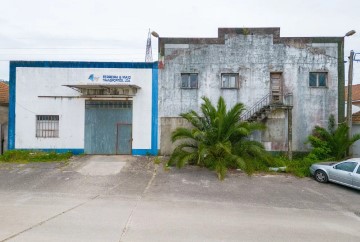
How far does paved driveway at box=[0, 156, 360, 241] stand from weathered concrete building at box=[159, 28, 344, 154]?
4.52 meters

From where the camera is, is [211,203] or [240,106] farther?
[240,106]

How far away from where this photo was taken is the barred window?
55.2ft

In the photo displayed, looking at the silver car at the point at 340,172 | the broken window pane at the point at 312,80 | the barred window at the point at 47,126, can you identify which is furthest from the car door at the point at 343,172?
the barred window at the point at 47,126

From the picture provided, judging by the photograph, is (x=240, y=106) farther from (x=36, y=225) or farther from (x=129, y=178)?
(x=36, y=225)

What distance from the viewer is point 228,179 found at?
12547 millimetres

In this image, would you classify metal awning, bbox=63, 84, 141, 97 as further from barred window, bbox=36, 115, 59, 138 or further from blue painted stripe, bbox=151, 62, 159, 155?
barred window, bbox=36, 115, 59, 138

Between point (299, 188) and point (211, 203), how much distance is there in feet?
15.1

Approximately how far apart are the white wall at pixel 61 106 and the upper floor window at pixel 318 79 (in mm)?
9804

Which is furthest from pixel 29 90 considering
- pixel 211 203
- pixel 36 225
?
Result: pixel 211 203

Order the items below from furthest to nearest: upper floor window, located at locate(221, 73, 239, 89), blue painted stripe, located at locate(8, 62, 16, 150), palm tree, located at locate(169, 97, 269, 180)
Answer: upper floor window, located at locate(221, 73, 239, 89) → blue painted stripe, located at locate(8, 62, 16, 150) → palm tree, located at locate(169, 97, 269, 180)

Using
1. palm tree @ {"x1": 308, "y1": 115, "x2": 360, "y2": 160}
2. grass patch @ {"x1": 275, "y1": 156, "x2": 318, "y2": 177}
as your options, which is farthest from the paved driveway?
palm tree @ {"x1": 308, "y1": 115, "x2": 360, "y2": 160}

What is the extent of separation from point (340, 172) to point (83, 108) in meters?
13.9

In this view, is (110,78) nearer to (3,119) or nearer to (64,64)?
(64,64)

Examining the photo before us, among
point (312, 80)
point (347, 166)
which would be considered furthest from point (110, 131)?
point (312, 80)
